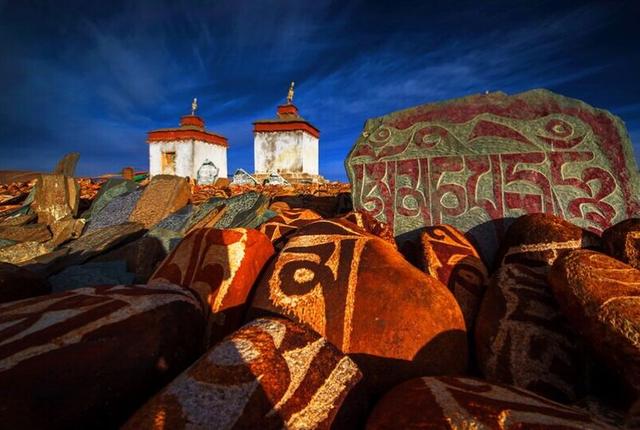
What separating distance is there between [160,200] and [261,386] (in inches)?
187

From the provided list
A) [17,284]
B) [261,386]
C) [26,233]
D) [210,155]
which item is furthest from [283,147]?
[261,386]

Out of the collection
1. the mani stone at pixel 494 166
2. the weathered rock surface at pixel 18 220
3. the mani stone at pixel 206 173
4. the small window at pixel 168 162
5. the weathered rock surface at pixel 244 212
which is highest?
the small window at pixel 168 162

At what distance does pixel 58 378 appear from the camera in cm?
111

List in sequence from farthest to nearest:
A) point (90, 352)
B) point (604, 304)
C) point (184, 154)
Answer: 1. point (184, 154)
2. point (604, 304)
3. point (90, 352)

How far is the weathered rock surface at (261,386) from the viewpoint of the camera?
3.20 feet

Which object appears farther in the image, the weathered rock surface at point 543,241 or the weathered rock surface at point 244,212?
the weathered rock surface at point 244,212

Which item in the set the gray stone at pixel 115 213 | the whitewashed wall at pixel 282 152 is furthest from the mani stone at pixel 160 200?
the whitewashed wall at pixel 282 152

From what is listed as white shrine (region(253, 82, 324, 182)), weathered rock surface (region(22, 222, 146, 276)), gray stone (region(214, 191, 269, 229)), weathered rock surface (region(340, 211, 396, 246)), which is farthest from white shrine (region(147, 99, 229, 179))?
weathered rock surface (region(340, 211, 396, 246))

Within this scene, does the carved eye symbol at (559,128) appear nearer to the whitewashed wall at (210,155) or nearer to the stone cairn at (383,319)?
the stone cairn at (383,319)

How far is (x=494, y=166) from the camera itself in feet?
10.5

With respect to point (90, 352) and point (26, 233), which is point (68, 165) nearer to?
point (26, 233)

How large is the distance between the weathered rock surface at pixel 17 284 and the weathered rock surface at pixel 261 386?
1500 mm

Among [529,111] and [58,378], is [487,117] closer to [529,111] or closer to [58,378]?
[529,111]

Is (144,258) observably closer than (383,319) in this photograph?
No
